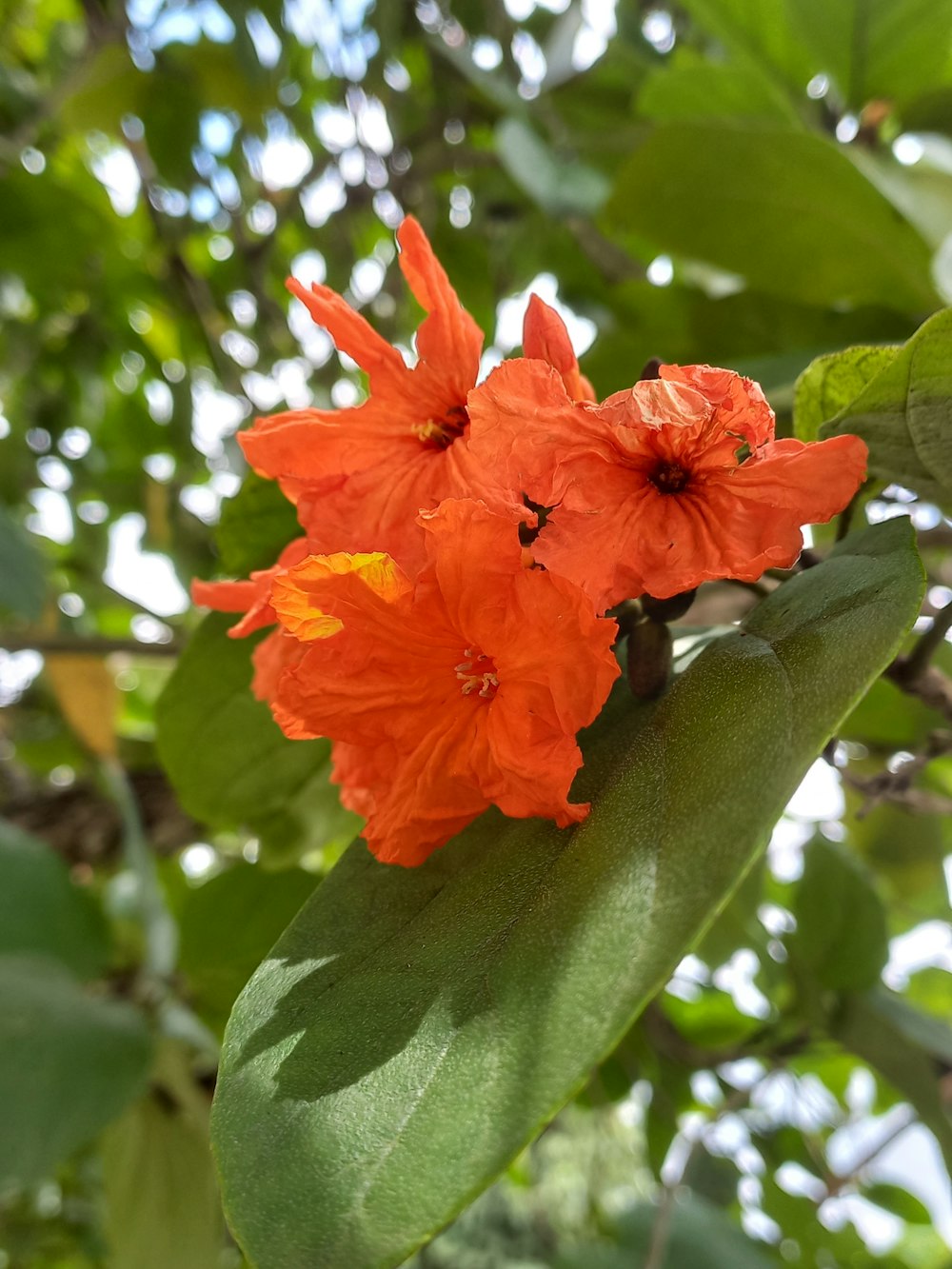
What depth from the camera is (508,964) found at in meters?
0.27

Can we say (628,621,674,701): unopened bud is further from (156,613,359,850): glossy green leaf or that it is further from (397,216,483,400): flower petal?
(156,613,359,850): glossy green leaf

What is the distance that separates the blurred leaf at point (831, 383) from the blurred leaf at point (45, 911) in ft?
2.77

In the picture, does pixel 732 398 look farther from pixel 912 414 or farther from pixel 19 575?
pixel 19 575

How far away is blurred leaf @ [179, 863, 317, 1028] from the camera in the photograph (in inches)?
31.9

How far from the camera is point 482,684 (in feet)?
1.24

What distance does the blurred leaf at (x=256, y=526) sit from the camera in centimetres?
55

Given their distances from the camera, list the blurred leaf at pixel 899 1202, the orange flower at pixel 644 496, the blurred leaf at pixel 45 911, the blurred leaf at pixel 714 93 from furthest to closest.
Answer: the blurred leaf at pixel 899 1202 < the blurred leaf at pixel 45 911 < the blurred leaf at pixel 714 93 < the orange flower at pixel 644 496

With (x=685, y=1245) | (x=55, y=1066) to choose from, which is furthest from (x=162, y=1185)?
(x=685, y=1245)

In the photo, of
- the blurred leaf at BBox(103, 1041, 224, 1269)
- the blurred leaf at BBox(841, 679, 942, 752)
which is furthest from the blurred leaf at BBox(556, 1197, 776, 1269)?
the blurred leaf at BBox(841, 679, 942, 752)

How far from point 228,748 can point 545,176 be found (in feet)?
1.90

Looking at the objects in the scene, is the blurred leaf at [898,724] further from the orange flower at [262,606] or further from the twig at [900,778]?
the orange flower at [262,606]

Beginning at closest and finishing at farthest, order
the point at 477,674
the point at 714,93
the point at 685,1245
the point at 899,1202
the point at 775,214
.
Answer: the point at 477,674
the point at 775,214
the point at 714,93
the point at 685,1245
the point at 899,1202

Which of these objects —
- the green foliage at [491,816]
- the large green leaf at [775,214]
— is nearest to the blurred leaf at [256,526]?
the green foliage at [491,816]

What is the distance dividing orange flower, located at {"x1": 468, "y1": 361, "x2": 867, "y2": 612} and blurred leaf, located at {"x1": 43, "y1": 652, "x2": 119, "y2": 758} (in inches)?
33.4
